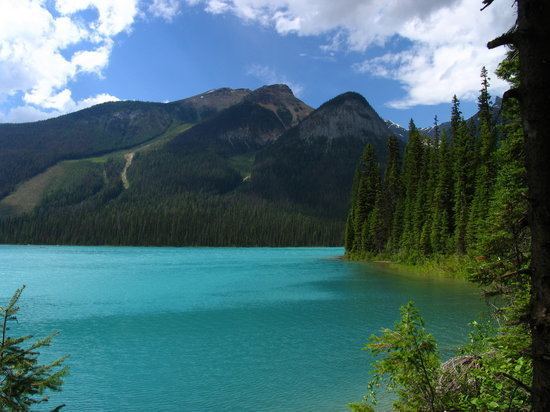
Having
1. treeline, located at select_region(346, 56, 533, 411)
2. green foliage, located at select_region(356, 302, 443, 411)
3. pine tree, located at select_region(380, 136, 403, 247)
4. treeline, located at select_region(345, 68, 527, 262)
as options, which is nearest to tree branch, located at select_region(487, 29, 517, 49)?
treeline, located at select_region(346, 56, 533, 411)

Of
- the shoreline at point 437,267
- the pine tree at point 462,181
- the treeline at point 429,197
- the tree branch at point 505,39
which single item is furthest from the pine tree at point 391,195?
the tree branch at point 505,39

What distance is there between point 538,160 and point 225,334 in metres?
29.6

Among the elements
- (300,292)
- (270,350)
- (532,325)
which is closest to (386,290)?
(300,292)

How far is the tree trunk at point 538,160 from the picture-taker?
449cm

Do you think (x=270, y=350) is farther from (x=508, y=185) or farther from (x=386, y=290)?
(x=386, y=290)

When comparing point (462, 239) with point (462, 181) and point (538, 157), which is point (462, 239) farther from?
point (538, 157)

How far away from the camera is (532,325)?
4.59 m

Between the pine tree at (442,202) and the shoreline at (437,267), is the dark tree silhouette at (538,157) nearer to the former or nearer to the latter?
the shoreline at (437,267)

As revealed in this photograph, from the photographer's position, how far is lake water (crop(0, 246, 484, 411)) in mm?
19938

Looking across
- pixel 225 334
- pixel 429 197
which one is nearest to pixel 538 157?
pixel 225 334

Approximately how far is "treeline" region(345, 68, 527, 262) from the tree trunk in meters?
43.1

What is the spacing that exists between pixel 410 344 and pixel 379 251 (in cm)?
9028

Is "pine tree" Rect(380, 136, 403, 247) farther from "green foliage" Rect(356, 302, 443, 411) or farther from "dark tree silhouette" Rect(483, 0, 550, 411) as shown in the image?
"dark tree silhouette" Rect(483, 0, 550, 411)

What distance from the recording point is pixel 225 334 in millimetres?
31922
